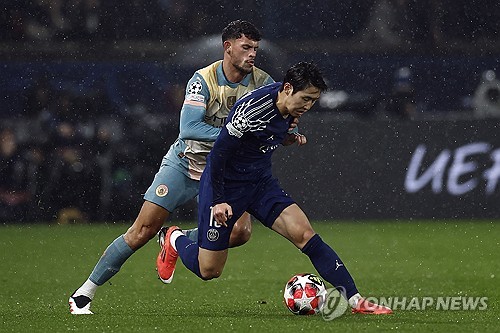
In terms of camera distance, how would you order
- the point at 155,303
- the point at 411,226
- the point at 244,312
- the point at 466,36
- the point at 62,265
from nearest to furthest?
the point at 244,312
the point at 155,303
the point at 62,265
the point at 411,226
the point at 466,36

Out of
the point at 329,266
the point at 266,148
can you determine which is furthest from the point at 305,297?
the point at 266,148

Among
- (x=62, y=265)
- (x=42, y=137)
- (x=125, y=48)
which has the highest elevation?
(x=125, y=48)

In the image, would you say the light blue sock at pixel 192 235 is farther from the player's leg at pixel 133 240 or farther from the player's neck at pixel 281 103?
the player's neck at pixel 281 103

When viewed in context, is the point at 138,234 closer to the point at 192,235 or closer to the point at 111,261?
the point at 111,261

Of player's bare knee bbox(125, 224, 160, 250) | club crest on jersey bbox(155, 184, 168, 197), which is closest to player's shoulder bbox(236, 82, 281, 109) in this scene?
club crest on jersey bbox(155, 184, 168, 197)

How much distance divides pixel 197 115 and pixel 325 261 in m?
1.25

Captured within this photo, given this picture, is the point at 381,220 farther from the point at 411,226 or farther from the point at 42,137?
the point at 42,137

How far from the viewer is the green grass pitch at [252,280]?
24.2ft

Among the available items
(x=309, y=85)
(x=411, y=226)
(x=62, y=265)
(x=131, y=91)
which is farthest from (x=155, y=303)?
(x=131, y=91)

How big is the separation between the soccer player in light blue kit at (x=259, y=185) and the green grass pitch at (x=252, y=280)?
32 centimetres

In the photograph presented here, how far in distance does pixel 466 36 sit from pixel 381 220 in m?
5.47

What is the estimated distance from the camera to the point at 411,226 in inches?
581

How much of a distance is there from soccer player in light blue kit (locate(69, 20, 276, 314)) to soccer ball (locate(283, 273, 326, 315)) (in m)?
0.87

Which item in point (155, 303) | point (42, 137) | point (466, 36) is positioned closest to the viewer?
point (155, 303)
